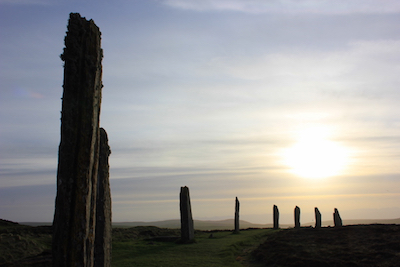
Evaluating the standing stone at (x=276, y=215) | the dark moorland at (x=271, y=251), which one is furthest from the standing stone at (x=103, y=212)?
the standing stone at (x=276, y=215)

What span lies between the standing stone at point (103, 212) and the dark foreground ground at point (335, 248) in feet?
21.9

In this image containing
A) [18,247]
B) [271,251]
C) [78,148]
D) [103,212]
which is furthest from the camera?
[18,247]

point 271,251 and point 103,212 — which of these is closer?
point 103,212

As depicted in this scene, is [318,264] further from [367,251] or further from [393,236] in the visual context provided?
[393,236]

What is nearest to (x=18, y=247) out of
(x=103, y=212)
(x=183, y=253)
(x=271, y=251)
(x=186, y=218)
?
(x=103, y=212)

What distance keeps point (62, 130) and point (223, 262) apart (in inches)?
407

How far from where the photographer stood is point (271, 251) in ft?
49.2

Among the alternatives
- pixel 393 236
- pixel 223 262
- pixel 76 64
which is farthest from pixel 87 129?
pixel 393 236

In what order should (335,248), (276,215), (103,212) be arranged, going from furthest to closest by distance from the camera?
(276,215), (335,248), (103,212)

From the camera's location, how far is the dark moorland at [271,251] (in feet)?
41.3

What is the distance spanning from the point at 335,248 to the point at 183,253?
7048mm

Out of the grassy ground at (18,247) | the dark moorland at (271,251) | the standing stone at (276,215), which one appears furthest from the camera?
the standing stone at (276,215)

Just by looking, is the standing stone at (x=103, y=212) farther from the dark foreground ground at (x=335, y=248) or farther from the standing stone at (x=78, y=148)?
the dark foreground ground at (x=335, y=248)

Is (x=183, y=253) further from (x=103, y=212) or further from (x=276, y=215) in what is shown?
(x=276, y=215)
